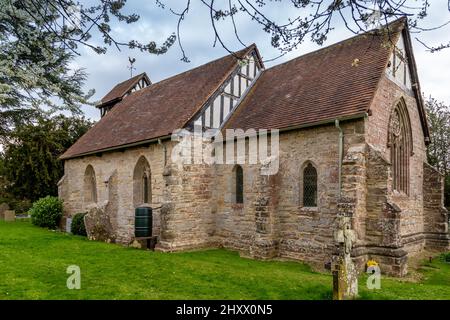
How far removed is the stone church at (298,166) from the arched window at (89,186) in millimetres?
1672

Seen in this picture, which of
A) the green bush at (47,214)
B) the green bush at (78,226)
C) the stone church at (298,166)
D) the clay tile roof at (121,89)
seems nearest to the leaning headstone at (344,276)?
the stone church at (298,166)

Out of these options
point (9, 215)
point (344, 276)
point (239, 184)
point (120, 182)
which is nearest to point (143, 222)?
point (120, 182)

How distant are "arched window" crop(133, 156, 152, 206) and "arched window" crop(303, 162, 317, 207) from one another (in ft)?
24.4

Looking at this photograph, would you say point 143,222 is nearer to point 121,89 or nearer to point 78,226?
point 78,226

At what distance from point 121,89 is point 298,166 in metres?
17.9

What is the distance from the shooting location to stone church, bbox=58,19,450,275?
10.8 m

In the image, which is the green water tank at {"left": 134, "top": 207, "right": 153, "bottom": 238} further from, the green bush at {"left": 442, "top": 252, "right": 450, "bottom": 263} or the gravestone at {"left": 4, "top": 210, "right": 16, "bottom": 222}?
the gravestone at {"left": 4, "top": 210, "right": 16, "bottom": 222}

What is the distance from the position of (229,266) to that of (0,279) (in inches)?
228

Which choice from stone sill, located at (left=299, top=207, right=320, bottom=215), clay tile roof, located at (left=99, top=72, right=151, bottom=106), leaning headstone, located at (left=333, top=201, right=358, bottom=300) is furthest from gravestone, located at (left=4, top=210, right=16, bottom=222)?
leaning headstone, located at (left=333, top=201, right=358, bottom=300)

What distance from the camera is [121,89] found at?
26.3 m

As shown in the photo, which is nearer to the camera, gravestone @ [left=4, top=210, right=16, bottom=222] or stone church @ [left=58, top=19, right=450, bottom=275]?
stone church @ [left=58, top=19, right=450, bottom=275]
